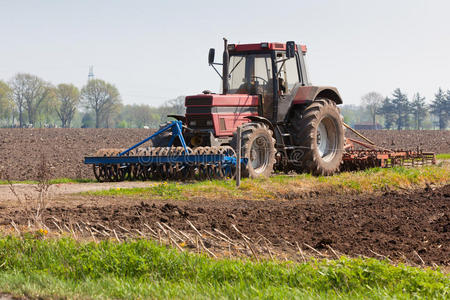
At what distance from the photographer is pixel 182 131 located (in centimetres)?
1481

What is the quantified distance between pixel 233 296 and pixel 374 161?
12.2 metres

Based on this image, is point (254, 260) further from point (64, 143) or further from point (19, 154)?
point (64, 143)

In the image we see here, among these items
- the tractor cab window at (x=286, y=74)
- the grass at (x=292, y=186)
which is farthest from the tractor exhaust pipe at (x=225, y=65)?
the grass at (x=292, y=186)

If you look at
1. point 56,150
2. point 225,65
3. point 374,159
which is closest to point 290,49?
point 225,65

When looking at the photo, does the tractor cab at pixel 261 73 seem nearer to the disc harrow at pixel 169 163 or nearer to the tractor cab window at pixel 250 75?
the tractor cab window at pixel 250 75

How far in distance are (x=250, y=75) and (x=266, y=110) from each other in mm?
961

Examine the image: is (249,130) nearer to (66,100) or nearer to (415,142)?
(415,142)

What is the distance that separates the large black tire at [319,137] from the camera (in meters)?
14.9

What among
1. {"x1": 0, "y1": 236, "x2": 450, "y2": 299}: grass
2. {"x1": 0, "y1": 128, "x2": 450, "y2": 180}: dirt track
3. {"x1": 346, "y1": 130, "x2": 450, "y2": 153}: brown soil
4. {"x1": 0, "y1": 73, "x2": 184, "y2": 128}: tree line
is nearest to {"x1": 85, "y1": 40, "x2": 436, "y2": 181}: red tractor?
{"x1": 0, "y1": 128, "x2": 450, "y2": 180}: dirt track

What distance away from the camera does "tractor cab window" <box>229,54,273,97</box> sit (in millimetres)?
14797

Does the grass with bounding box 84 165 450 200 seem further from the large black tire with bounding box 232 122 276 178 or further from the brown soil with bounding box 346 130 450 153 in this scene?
the brown soil with bounding box 346 130 450 153

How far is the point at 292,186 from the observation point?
12633 mm

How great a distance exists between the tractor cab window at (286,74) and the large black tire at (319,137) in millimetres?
704

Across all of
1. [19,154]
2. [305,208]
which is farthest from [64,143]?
[305,208]
